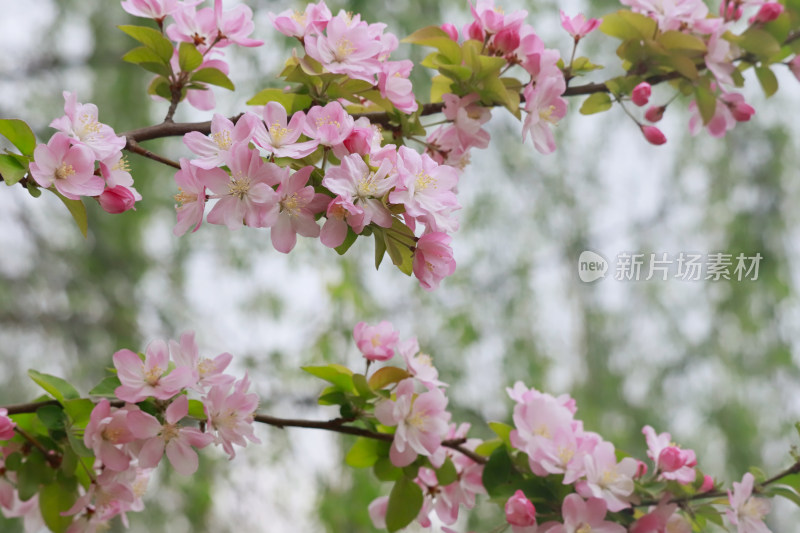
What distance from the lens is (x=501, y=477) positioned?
780 mm

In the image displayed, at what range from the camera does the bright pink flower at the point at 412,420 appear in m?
0.72

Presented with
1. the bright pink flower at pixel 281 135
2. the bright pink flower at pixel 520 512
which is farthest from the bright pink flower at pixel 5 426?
the bright pink flower at pixel 520 512

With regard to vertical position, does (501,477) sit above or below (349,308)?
above

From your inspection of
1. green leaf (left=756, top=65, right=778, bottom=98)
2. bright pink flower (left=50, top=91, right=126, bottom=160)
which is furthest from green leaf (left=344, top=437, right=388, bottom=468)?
green leaf (left=756, top=65, right=778, bottom=98)

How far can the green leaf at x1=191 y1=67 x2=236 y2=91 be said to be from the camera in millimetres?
760

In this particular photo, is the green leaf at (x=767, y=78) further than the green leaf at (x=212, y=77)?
Yes

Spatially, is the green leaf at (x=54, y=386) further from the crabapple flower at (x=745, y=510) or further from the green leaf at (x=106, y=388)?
the crabapple flower at (x=745, y=510)

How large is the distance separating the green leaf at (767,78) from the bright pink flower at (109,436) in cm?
70

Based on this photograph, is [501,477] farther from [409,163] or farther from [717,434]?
[717,434]

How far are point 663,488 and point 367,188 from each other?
0.41 meters

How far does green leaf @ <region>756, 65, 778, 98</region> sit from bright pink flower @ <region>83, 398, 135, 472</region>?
70 cm

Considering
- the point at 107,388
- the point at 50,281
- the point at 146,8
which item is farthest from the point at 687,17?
the point at 50,281

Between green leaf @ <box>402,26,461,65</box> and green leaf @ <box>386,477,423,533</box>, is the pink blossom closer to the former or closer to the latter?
green leaf @ <box>386,477,423,533</box>

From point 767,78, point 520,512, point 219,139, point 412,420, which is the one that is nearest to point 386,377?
point 412,420
